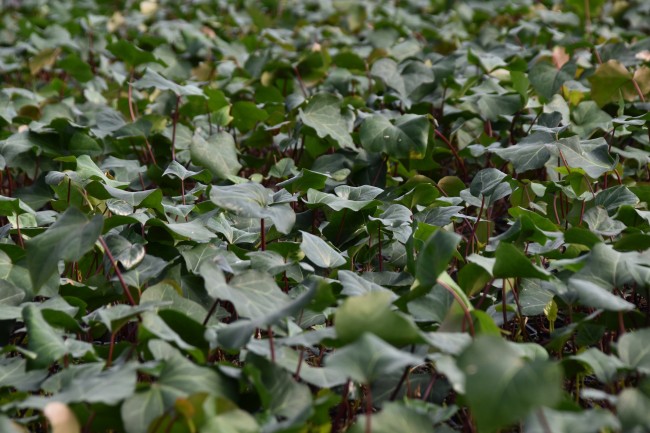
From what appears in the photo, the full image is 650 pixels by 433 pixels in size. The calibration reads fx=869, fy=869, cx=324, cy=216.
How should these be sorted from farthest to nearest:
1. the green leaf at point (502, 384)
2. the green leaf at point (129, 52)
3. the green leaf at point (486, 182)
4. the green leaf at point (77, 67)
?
the green leaf at point (77, 67) < the green leaf at point (129, 52) < the green leaf at point (486, 182) < the green leaf at point (502, 384)

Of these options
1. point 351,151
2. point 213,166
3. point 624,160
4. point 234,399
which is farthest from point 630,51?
point 234,399

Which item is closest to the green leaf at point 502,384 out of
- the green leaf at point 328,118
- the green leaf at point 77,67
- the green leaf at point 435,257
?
the green leaf at point 435,257

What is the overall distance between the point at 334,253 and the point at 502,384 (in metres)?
0.67

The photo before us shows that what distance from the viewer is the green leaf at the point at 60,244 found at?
4.53 feet

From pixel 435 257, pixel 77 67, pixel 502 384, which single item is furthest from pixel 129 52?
pixel 502 384

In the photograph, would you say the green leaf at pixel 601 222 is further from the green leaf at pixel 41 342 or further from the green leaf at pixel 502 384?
the green leaf at pixel 41 342

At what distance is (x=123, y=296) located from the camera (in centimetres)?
163

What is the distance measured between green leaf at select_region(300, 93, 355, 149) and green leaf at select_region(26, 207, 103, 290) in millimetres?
985

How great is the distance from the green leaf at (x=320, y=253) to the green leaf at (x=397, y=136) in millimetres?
620

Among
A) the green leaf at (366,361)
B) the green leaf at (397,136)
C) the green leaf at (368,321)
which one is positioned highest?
the green leaf at (366,361)

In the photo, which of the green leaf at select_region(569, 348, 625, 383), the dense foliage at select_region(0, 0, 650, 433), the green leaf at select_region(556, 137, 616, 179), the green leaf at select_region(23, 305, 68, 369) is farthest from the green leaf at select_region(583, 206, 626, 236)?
the green leaf at select_region(23, 305, 68, 369)

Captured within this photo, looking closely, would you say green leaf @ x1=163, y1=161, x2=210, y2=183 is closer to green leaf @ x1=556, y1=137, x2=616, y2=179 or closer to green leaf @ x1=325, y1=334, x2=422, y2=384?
green leaf @ x1=556, y1=137, x2=616, y2=179

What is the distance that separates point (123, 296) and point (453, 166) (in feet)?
4.91

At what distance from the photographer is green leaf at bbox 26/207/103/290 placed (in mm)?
1381
